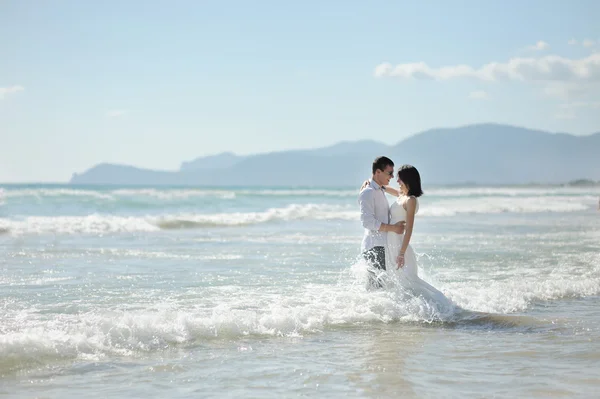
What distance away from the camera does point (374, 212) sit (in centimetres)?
823

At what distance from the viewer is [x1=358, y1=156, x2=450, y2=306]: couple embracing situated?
8.04 metres

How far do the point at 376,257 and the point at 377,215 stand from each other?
54 cm

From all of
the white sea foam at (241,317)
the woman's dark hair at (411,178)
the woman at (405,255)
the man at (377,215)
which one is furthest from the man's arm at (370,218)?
the white sea foam at (241,317)

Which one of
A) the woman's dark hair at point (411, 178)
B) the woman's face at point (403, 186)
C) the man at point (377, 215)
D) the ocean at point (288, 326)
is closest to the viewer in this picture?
the ocean at point (288, 326)

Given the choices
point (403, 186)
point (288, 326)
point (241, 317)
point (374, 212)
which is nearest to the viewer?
point (288, 326)

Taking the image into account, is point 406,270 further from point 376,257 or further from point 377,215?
point 377,215

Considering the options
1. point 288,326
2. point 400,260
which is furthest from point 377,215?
point 288,326

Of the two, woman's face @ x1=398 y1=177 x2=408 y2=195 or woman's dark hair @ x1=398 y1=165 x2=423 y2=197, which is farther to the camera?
woman's face @ x1=398 y1=177 x2=408 y2=195

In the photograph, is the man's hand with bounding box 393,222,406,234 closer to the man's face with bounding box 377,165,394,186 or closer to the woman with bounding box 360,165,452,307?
the woman with bounding box 360,165,452,307

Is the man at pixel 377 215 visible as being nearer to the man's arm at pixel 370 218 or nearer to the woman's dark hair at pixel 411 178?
the man's arm at pixel 370 218

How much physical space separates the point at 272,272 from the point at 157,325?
491 centimetres

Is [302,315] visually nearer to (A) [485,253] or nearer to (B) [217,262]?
(B) [217,262]

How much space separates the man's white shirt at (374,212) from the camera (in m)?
8.12

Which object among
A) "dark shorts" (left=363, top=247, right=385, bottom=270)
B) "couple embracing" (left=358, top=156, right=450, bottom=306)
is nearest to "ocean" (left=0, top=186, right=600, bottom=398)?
"couple embracing" (left=358, top=156, right=450, bottom=306)
